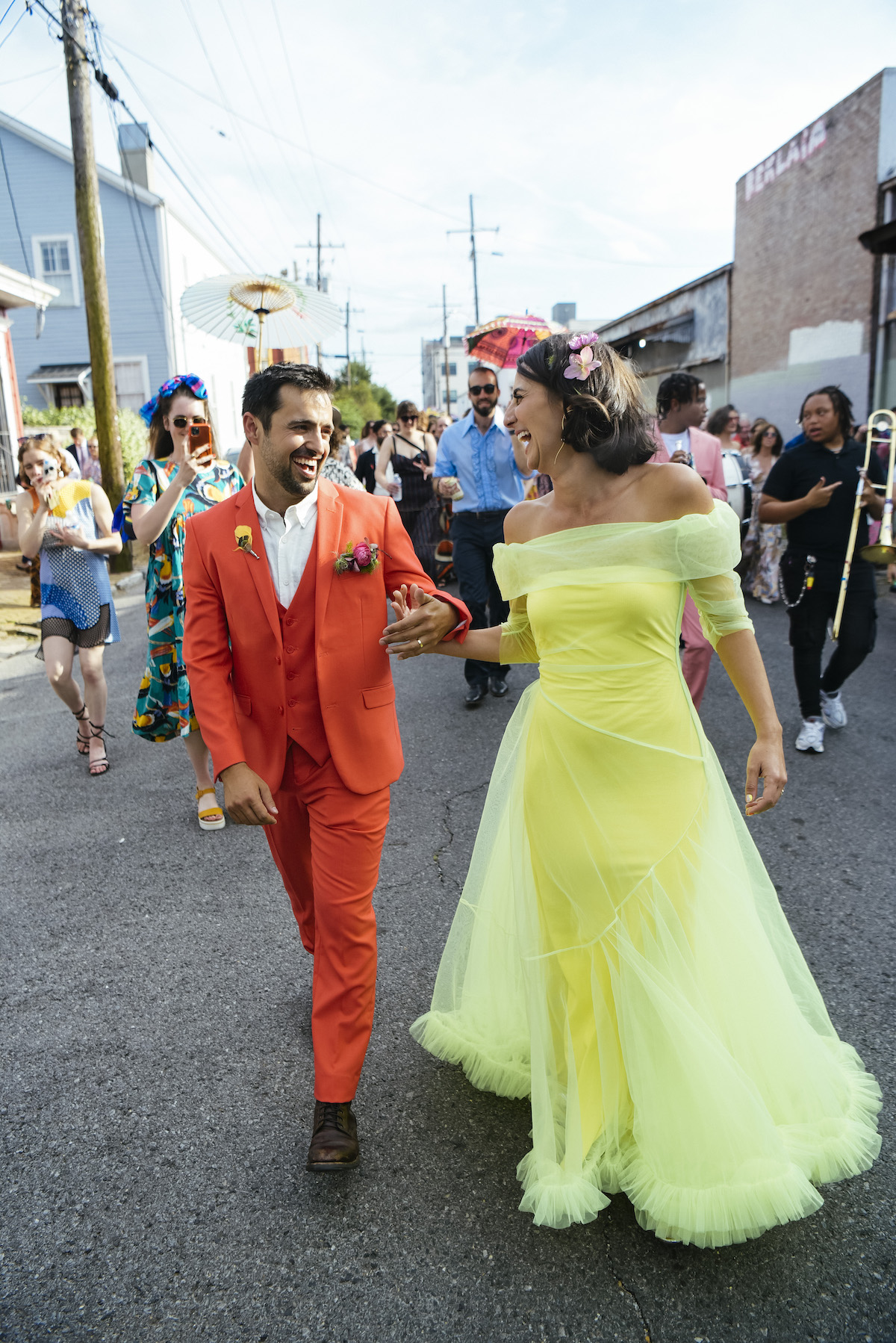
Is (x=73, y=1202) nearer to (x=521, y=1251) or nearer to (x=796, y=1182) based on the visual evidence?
(x=521, y=1251)

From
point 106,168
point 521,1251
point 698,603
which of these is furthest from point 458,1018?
point 106,168

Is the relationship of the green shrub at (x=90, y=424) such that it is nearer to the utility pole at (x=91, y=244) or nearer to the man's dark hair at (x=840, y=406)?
the utility pole at (x=91, y=244)

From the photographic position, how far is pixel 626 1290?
2.08 m

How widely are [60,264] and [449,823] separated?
2575 centimetres

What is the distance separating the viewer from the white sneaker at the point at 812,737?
5621 millimetres

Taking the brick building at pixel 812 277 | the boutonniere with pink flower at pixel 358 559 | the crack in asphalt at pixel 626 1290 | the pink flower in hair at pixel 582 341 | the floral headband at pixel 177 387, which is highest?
the brick building at pixel 812 277

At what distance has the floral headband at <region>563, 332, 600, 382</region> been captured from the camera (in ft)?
7.45

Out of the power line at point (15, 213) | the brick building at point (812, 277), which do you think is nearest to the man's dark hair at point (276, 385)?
the brick building at point (812, 277)

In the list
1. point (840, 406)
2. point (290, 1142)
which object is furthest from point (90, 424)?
point (290, 1142)

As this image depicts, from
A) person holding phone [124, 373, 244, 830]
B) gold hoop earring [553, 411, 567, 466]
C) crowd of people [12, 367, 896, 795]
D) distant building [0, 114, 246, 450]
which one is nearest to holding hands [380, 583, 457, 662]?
gold hoop earring [553, 411, 567, 466]

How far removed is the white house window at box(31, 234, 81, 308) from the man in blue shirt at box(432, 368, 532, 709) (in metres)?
21.9

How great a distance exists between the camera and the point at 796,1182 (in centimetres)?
207

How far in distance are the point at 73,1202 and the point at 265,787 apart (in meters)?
1.20

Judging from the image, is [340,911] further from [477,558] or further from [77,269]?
[77,269]
